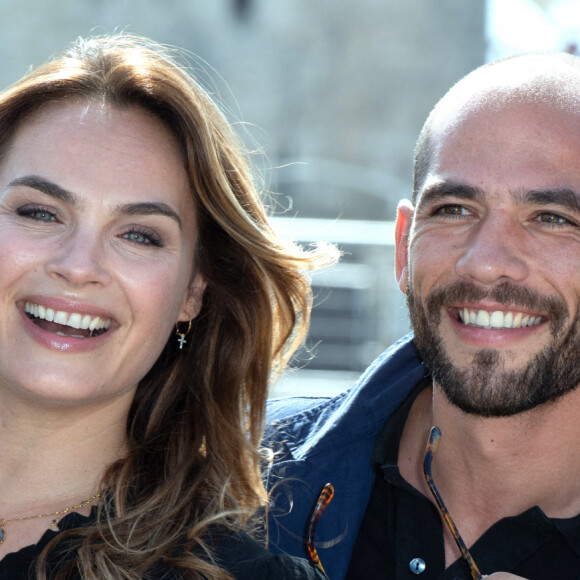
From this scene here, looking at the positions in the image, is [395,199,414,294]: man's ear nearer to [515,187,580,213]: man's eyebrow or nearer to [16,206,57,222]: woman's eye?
[515,187,580,213]: man's eyebrow

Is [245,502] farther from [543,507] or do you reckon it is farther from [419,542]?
[543,507]

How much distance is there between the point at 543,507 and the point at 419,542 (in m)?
0.30

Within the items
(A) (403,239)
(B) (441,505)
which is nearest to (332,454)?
(B) (441,505)

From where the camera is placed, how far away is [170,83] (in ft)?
8.02

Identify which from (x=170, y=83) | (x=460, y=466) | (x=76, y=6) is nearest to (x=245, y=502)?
(x=460, y=466)

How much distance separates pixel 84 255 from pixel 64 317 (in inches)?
5.7

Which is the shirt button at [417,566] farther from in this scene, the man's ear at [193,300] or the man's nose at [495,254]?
the man's ear at [193,300]

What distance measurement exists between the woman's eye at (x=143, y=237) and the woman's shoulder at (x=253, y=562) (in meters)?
0.68

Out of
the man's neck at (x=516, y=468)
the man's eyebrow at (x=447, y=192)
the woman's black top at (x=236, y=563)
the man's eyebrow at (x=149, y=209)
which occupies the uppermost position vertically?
the man's eyebrow at (x=447, y=192)

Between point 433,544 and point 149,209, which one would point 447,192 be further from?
point 433,544

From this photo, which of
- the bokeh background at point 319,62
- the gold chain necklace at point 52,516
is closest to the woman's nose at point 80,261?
the gold chain necklace at point 52,516

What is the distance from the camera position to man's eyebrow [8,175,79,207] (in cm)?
222

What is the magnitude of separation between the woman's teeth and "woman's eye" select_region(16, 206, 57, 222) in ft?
0.63

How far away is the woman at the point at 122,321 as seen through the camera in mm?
2189
